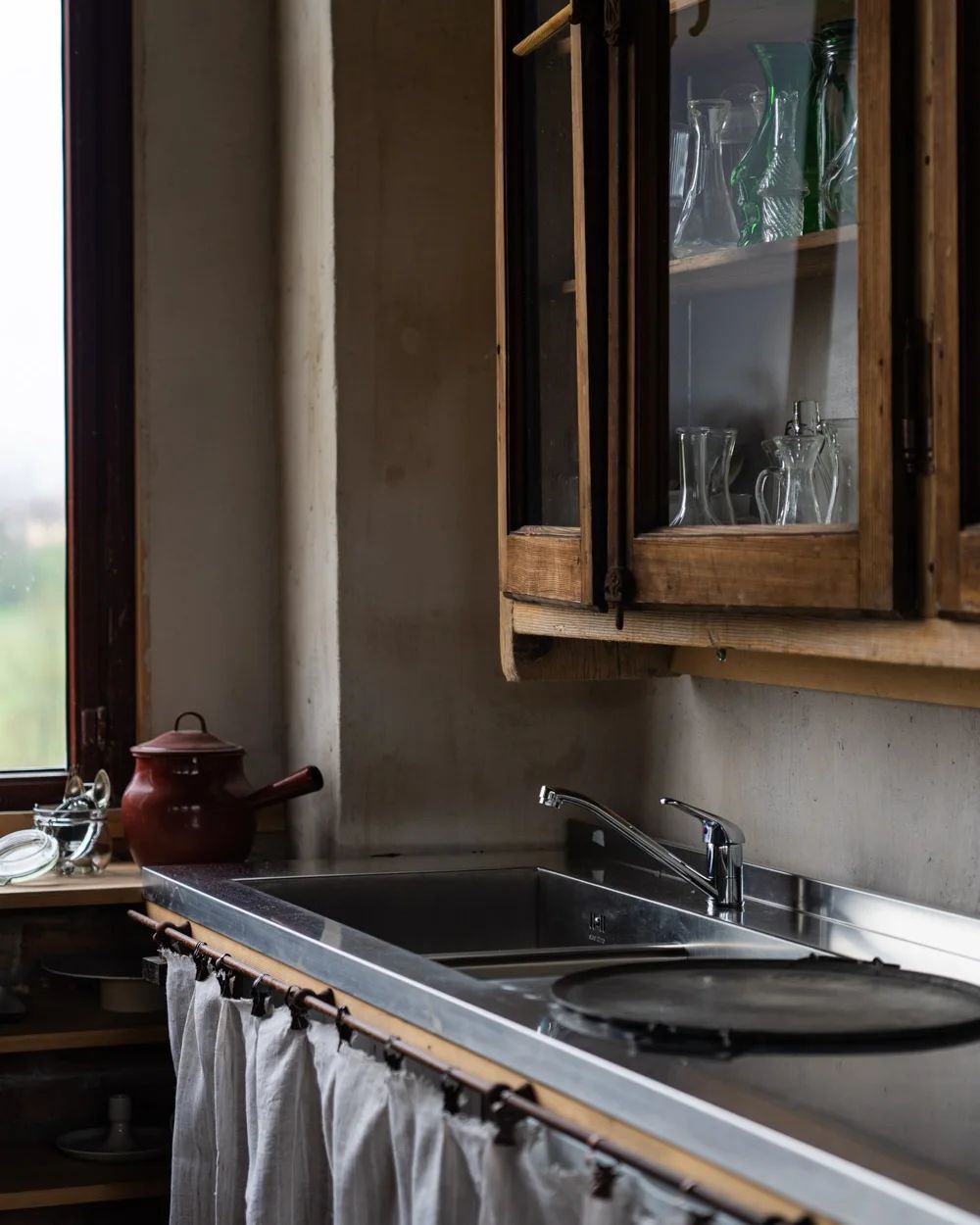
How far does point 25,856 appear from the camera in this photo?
271 cm

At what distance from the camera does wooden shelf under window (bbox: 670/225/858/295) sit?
1.62m

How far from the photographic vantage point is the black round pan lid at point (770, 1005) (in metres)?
Result: 1.48

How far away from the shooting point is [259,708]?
9.99 feet

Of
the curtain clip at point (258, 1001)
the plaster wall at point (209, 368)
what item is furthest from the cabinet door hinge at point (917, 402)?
the plaster wall at point (209, 368)

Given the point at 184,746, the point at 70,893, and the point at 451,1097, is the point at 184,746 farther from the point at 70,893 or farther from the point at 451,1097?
the point at 451,1097

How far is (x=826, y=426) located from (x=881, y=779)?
613 millimetres

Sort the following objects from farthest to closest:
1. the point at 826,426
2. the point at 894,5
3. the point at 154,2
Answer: the point at 154,2
the point at 826,426
the point at 894,5

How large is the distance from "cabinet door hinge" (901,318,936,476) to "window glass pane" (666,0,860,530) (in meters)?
0.09

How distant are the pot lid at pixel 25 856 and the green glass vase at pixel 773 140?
1.52 meters

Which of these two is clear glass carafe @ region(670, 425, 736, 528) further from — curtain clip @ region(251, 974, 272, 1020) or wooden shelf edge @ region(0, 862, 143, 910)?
wooden shelf edge @ region(0, 862, 143, 910)

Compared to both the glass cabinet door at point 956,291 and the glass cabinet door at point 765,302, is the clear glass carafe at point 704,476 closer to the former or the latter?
the glass cabinet door at point 765,302

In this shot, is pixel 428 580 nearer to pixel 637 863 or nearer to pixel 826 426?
pixel 637 863

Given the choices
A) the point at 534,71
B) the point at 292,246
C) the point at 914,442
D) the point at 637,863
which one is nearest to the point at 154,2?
the point at 292,246

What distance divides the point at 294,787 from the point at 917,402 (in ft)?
4.77
